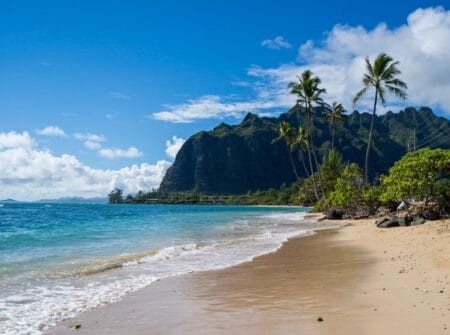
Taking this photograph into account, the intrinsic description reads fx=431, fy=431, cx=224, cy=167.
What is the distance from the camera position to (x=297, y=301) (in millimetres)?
8914

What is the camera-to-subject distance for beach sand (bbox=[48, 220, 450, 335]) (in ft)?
23.4

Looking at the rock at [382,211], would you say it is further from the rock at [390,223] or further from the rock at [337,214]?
the rock at [390,223]

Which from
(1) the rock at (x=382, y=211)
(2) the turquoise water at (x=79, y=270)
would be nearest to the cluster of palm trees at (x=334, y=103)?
(1) the rock at (x=382, y=211)

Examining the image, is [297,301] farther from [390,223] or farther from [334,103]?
[334,103]

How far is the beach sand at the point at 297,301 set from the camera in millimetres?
7137

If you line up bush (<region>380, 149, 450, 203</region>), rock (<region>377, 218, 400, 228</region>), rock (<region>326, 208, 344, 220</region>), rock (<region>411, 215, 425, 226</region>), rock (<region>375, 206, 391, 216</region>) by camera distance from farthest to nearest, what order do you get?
rock (<region>326, 208, 344, 220</region>) < rock (<region>375, 206, 391, 216</region>) < bush (<region>380, 149, 450, 203</region>) < rock (<region>377, 218, 400, 228</region>) < rock (<region>411, 215, 425, 226</region>)

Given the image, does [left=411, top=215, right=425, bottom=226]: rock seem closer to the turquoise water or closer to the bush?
the bush

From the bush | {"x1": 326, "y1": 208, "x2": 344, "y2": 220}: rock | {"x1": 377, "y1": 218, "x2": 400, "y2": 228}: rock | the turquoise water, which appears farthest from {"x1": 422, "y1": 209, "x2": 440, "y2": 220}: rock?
{"x1": 326, "y1": 208, "x2": 344, "y2": 220}: rock

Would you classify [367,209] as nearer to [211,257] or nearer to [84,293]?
[211,257]

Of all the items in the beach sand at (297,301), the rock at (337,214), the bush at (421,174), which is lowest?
the rock at (337,214)

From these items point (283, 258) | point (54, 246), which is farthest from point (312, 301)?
point (54, 246)

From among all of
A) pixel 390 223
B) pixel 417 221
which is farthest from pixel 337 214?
pixel 417 221

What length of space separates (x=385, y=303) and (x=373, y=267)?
463 cm

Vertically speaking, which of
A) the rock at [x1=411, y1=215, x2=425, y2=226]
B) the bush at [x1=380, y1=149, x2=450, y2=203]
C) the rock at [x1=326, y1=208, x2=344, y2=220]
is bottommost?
the rock at [x1=326, y1=208, x2=344, y2=220]
